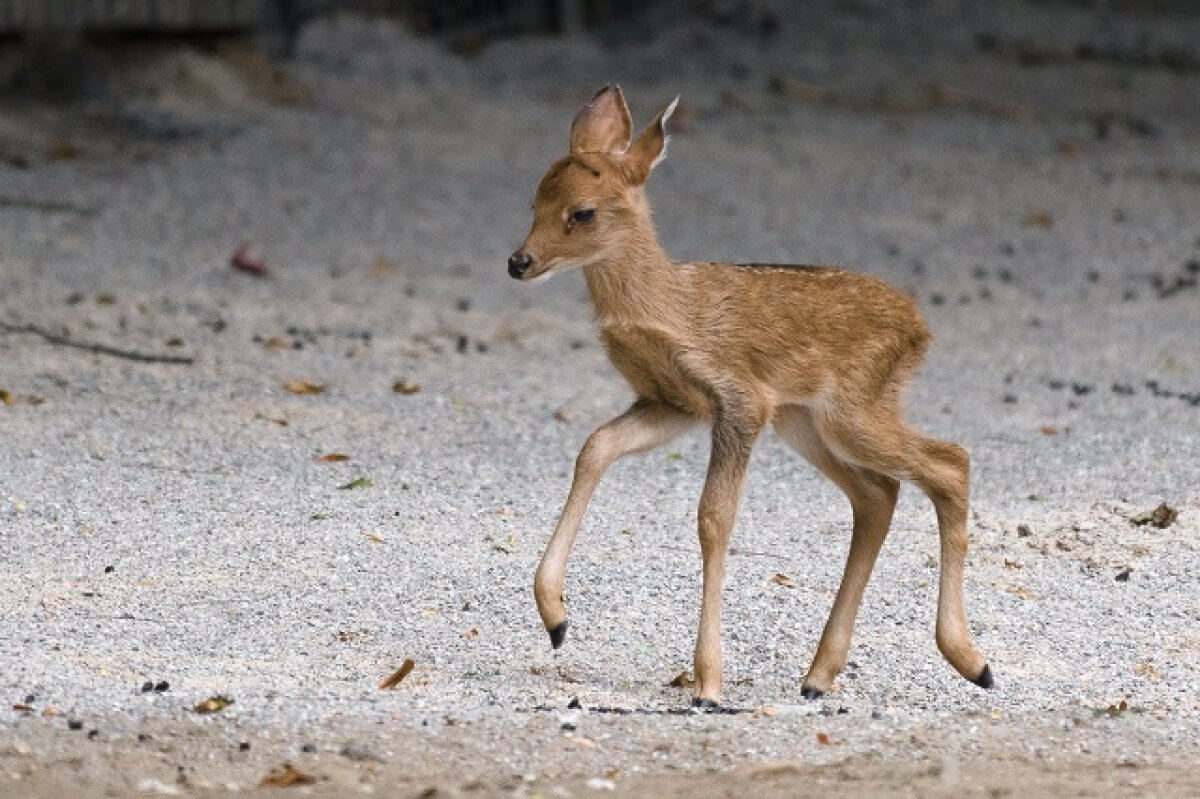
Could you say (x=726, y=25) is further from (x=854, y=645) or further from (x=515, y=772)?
(x=515, y=772)

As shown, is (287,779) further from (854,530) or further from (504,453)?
(504,453)

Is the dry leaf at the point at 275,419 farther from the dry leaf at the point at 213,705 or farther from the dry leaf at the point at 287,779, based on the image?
the dry leaf at the point at 287,779

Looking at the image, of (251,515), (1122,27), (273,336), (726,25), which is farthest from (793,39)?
(251,515)

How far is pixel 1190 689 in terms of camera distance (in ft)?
19.6

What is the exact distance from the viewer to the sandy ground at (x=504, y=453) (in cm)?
529

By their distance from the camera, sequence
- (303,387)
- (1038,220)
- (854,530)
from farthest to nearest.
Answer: (1038,220) < (303,387) < (854,530)

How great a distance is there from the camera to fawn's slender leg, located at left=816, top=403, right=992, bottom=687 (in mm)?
5777

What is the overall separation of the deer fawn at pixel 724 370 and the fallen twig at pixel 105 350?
4473 millimetres

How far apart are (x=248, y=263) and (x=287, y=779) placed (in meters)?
7.14

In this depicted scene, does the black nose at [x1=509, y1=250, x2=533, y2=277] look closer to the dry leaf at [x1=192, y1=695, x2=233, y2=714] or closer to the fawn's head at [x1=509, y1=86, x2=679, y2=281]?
the fawn's head at [x1=509, y1=86, x2=679, y2=281]

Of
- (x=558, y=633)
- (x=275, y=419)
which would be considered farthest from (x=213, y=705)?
(x=275, y=419)

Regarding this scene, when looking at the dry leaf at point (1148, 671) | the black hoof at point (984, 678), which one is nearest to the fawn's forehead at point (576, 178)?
the black hoof at point (984, 678)

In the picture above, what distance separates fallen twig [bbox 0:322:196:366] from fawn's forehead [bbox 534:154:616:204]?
4.61 metres

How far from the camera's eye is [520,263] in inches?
210
